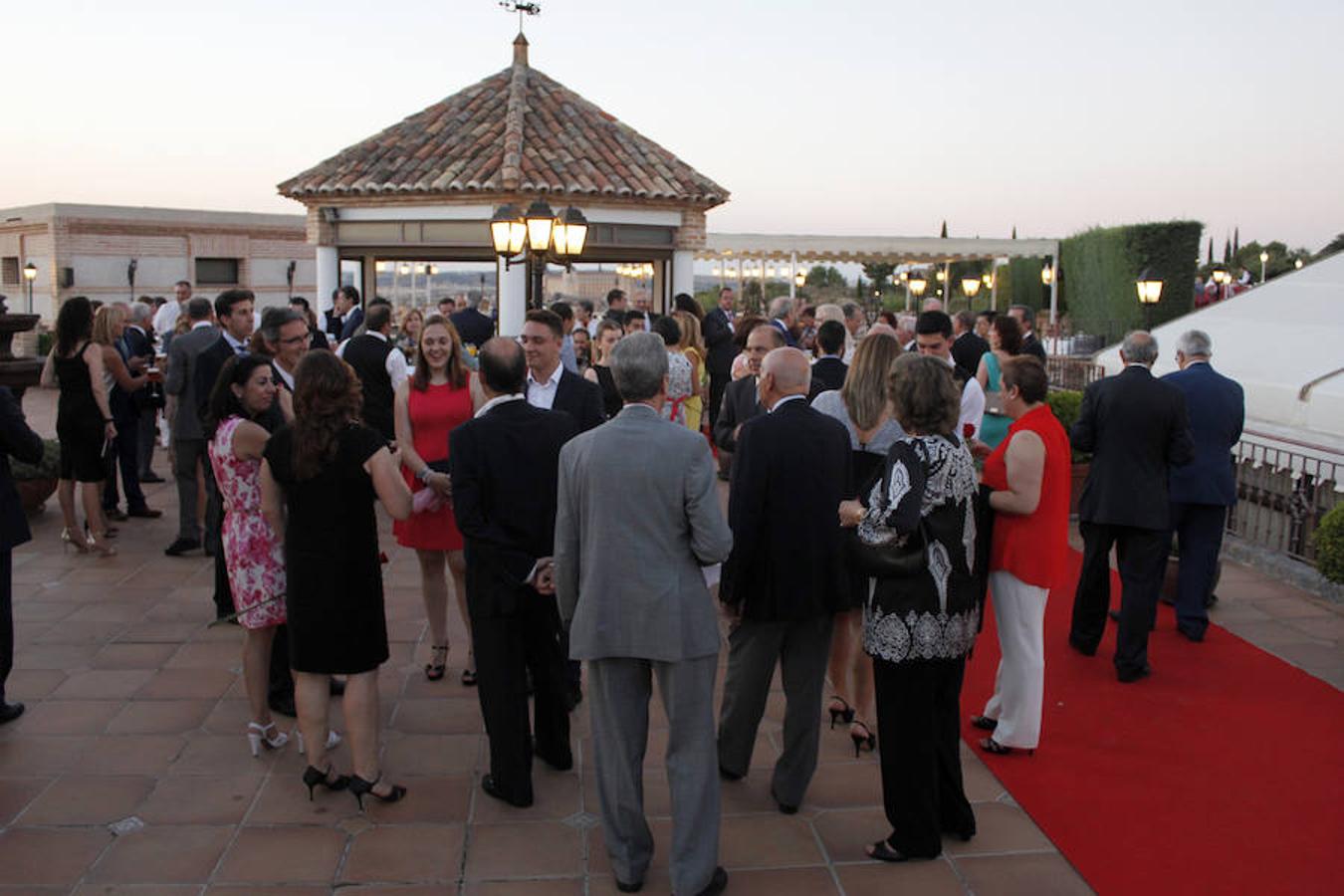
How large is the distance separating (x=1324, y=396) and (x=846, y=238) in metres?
18.9

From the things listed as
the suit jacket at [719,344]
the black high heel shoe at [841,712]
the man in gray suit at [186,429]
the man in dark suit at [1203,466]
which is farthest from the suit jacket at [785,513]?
the suit jacket at [719,344]

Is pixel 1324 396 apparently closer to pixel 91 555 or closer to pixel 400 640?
pixel 400 640

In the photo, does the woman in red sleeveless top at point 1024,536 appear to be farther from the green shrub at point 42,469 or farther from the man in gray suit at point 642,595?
the green shrub at point 42,469

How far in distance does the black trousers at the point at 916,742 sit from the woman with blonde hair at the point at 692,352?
4.91 m

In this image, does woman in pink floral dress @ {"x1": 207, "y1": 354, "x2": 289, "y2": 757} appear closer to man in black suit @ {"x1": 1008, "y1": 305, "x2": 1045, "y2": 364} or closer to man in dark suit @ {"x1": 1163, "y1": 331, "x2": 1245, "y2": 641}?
man in dark suit @ {"x1": 1163, "y1": 331, "x2": 1245, "y2": 641}

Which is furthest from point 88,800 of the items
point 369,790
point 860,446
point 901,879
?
point 860,446

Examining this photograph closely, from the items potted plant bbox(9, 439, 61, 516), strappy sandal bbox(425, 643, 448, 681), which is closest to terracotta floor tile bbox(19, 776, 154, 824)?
strappy sandal bbox(425, 643, 448, 681)

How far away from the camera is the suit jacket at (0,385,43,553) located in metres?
5.13

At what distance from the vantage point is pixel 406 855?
4020mm

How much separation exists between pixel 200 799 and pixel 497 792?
1205 millimetres

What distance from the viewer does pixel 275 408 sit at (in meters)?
5.35

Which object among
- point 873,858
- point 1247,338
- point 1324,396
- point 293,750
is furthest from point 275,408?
point 1247,338

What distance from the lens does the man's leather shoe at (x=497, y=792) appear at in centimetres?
441

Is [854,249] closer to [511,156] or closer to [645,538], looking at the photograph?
[511,156]
